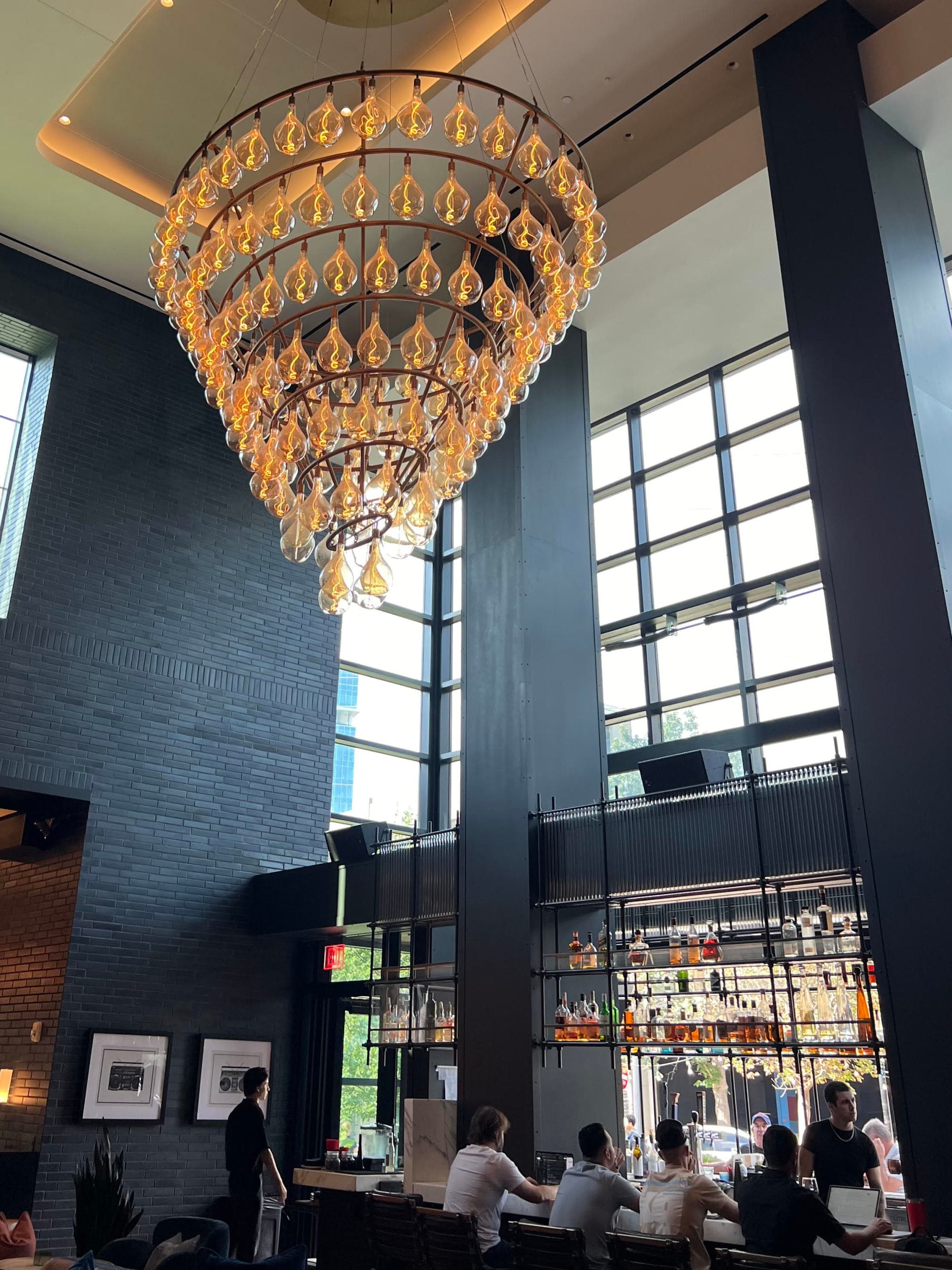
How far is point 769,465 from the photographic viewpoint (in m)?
9.34

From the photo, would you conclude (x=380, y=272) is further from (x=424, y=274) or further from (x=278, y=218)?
(x=278, y=218)

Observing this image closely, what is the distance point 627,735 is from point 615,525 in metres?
2.16

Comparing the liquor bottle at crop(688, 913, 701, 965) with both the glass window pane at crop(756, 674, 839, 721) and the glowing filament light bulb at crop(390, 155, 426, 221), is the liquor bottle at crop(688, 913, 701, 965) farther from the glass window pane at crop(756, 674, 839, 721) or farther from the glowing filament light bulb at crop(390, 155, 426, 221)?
the glowing filament light bulb at crop(390, 155, 426, 221)

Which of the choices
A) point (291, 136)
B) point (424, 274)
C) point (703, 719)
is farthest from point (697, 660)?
point (291, 136)

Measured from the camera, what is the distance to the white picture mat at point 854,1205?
4.12 meters

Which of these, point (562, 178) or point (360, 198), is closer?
point (360, 198)

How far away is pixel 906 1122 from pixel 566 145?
4619mm

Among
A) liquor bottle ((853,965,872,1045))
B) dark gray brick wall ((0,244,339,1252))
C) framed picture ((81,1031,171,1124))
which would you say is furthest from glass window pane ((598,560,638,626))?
framed picture ((81,1031,171,1124))

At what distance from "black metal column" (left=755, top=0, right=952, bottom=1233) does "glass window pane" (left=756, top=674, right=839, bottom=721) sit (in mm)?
2697

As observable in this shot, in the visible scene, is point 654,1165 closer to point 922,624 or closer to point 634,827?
point 634,827

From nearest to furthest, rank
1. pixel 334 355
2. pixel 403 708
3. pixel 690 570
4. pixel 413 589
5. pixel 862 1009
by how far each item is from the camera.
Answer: pixel 334 355 < pixel 862 1009 < pixel 690 570 < pixel 403 708 < pixel 413 589

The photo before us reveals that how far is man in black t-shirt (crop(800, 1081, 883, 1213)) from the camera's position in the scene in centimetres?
500

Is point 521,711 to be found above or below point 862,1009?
above

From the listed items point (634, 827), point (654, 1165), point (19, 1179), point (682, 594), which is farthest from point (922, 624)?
point (19, 1179)
